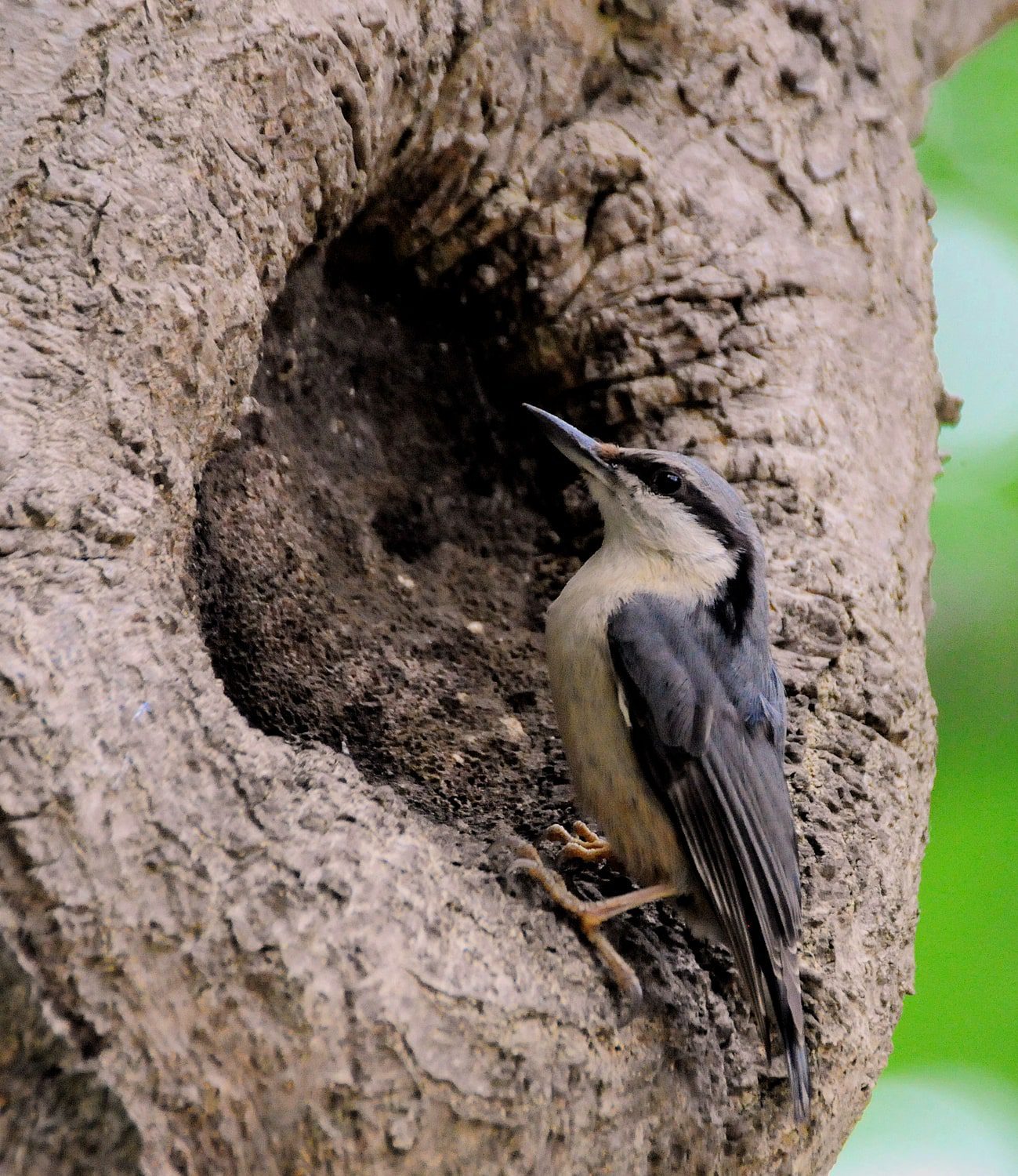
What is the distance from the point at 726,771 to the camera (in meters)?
2.30

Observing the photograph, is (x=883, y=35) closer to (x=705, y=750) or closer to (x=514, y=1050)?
(x=705, y=750)

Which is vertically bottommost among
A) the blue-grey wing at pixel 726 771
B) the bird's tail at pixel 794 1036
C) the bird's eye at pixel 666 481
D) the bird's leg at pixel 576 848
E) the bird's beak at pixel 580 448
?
the bird's leg at pixel 576 848

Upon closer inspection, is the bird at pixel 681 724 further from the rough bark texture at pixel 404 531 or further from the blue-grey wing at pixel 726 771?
the rough bark texture at pixel 404 531

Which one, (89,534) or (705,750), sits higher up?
(705,750)

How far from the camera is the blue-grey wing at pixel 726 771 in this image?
6.86 feet

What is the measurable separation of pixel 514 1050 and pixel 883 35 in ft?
10.9

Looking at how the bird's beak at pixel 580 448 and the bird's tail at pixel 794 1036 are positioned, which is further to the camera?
the bird's beak at pixel 580 448

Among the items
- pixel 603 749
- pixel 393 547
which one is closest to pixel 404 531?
pixel 393 547

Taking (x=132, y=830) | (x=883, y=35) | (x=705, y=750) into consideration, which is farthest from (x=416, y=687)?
(x=883, y=35)

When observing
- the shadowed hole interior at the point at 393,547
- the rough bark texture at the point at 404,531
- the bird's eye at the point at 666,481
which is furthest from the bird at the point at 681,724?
the shadowed hole interior at the point at 393,547

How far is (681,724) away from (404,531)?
3.31 feet

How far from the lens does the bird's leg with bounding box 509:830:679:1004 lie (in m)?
2.01

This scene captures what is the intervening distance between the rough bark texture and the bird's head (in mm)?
185

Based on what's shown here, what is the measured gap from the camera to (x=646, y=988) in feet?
6.77
